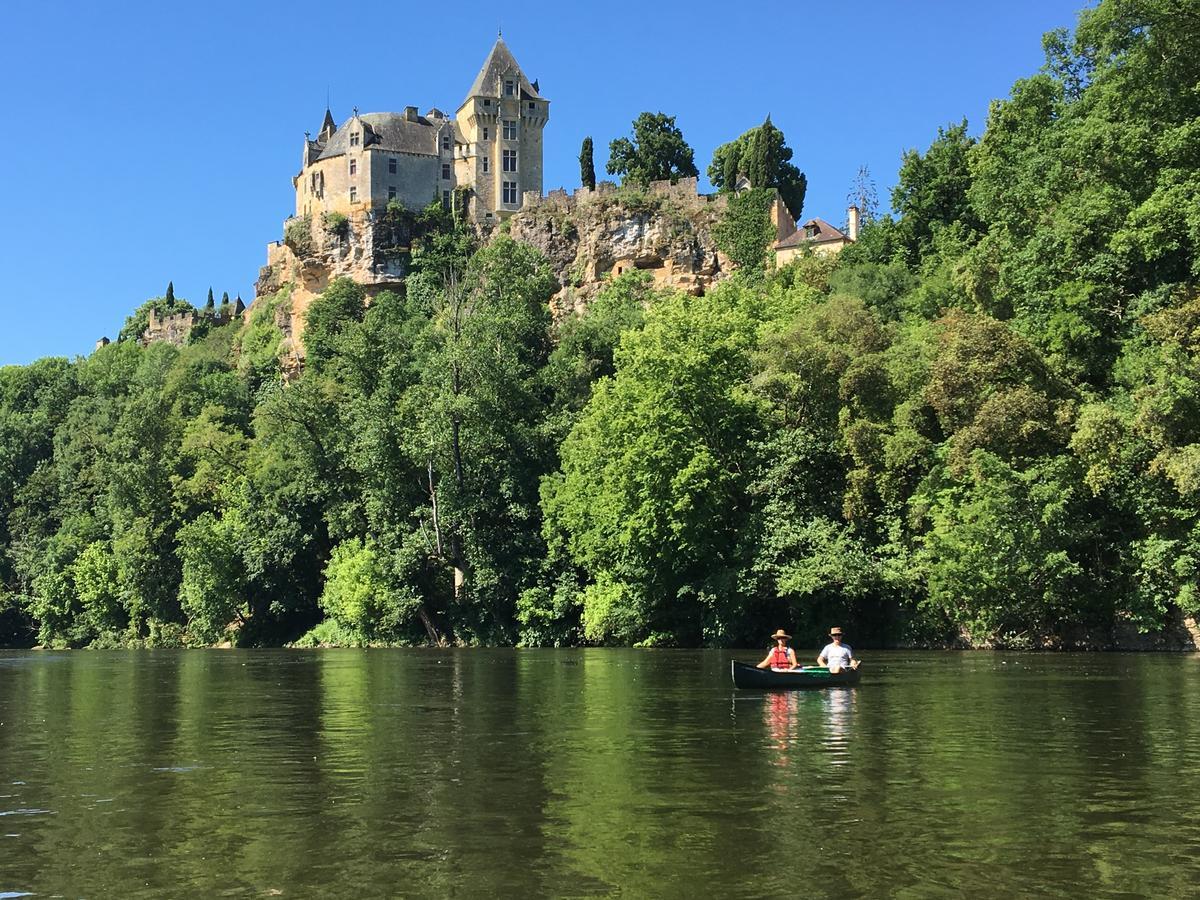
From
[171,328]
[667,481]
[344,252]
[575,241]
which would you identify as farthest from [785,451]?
[171,328]

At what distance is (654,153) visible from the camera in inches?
4675

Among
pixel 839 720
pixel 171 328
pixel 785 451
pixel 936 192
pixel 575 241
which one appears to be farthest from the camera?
pixel 171 328

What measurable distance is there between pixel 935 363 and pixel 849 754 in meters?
32.6

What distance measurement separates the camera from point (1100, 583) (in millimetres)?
49031

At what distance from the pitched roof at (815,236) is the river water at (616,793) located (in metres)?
65.5

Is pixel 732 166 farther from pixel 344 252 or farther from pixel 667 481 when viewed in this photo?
pixel 667 481

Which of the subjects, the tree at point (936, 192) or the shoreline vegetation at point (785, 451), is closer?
the shoreline vegetation at point (785, 451)

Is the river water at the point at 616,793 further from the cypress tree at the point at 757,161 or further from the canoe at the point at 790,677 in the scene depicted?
the cypress tree at the point at 757,161

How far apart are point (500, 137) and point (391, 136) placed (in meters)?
10.4

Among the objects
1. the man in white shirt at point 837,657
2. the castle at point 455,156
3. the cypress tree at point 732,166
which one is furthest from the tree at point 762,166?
the man in white shirt at point 837,657

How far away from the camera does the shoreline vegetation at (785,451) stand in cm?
4759

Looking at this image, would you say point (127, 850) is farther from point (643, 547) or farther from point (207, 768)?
point (643, 547)

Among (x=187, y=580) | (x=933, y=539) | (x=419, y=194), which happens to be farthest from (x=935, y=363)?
(x=419, y=194)

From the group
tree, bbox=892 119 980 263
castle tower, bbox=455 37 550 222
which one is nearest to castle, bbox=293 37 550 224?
castle tower, bbox=455 37 550 222
